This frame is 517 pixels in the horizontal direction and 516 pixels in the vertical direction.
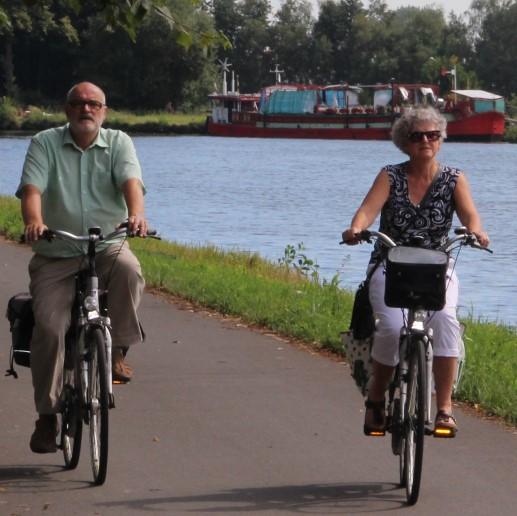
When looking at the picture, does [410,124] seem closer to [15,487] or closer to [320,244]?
[15,487]

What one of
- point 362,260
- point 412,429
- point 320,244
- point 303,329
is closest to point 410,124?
Result: point 412,429

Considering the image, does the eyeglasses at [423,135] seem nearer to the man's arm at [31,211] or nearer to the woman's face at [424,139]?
the woman's face at [424,139]

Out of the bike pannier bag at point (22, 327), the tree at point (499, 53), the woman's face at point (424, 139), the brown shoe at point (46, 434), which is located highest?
the woman's face at point (424, 139)

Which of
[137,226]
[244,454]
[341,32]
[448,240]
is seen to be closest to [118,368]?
[244,454]

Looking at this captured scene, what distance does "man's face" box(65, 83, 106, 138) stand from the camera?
22.6 ft

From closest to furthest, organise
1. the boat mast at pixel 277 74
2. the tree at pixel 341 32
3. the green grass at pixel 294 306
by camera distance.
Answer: the green grass at pixel 294 306
the boat mast at pixel 277 74
the tree at pixel 341 32

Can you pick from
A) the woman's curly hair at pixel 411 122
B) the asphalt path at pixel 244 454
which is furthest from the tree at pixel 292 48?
the woman's curly hair at pixel 411 122

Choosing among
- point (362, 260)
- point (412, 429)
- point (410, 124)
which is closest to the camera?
point (412, 429)

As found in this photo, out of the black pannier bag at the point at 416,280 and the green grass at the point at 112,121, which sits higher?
the black pannier bag at the point at 416,280

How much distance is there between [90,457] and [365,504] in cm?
133

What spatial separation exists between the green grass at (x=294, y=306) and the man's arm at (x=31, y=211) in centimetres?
277

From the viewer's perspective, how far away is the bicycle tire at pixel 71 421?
6738 mm

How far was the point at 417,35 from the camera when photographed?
418 feet

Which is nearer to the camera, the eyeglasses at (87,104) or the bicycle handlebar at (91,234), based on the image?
the bicycle handlebar at (91,234)
